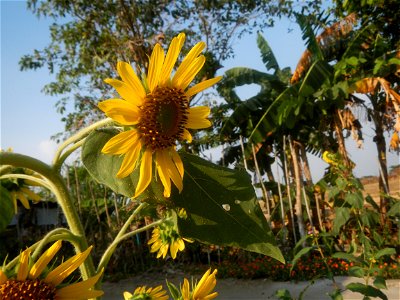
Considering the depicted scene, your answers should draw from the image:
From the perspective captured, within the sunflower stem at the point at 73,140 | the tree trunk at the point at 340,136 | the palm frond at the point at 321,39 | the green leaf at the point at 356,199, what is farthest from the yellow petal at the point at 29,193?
the palm frond at the point at 321,39

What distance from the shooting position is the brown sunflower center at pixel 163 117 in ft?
1.47

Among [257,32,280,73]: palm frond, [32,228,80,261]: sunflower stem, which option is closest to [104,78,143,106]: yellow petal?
[32,228,80,261]: sunflower stem

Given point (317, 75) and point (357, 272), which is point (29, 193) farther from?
point (317, 75)

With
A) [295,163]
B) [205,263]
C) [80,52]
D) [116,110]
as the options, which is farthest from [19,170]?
[80,52]

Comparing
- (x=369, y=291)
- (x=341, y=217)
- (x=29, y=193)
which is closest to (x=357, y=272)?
(x=369, y=291)

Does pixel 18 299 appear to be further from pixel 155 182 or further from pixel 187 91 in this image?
pixel 187 91

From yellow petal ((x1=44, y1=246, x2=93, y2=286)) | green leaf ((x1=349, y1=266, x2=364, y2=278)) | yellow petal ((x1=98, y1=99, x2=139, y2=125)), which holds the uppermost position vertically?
yellow petal ((x1=98, y1=99, x2=139, y2=125))

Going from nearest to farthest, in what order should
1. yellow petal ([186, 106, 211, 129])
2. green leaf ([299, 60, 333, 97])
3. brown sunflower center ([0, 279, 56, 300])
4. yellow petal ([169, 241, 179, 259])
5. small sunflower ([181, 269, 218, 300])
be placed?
brown sunflower center ([0, 279, 56, 300]) < yellow petal ([186, 106, 211, 129]) < small sunflower ([181, 269, 218, 300]) < yellow petal ([169, 241, 179, 259]) < green leaf ([299, 60, 333, 97])

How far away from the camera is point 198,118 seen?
0.48m

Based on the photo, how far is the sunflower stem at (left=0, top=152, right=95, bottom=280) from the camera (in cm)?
39

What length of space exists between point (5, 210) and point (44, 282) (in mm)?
120

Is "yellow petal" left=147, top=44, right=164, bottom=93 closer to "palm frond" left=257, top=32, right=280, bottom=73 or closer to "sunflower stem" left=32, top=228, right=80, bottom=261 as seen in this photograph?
"sunflower stem" left=32, top=228, right=80, bottom=261

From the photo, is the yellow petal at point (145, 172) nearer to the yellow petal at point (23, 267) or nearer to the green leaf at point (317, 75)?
the yellow petal at point (23, 267)

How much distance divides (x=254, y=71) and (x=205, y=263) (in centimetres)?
283
